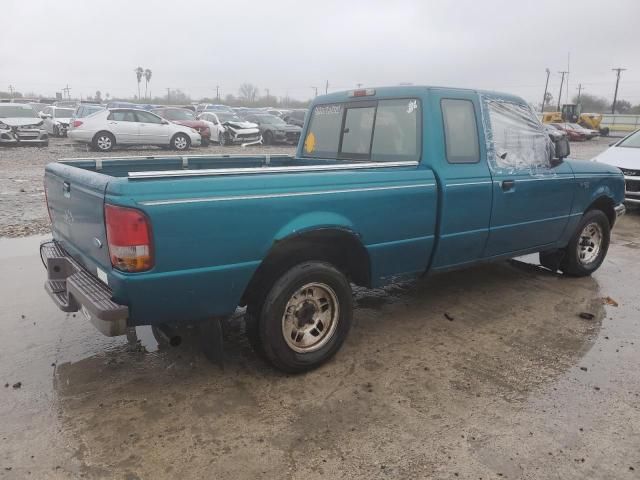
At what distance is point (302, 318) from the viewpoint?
3.60 metres

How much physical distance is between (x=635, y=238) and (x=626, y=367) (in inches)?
211

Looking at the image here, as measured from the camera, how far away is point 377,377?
3621mm

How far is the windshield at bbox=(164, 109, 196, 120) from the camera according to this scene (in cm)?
2311

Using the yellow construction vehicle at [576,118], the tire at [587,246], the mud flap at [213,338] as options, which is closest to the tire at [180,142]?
the tire at [587,246]

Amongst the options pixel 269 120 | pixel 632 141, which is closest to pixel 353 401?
pixel 632 141

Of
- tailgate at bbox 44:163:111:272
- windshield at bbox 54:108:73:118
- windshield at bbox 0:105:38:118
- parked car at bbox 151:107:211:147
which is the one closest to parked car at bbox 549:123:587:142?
parked car at bbox 151:107:211:147

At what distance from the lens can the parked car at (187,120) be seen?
858 inches

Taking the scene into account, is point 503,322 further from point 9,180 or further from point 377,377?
point 9,180

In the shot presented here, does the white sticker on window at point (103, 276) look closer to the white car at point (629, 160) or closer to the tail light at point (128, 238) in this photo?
the tail light at point (128, 238)

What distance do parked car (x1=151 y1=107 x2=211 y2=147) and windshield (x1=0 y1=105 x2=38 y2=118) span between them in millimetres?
4917

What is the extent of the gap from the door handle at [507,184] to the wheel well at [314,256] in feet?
5.19

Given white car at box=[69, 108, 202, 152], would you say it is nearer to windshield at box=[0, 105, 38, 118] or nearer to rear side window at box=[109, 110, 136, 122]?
rear side window at box=[109, 110, 136, 122]

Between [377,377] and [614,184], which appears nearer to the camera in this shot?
[377,377]

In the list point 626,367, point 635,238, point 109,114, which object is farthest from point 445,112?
point 109,114
